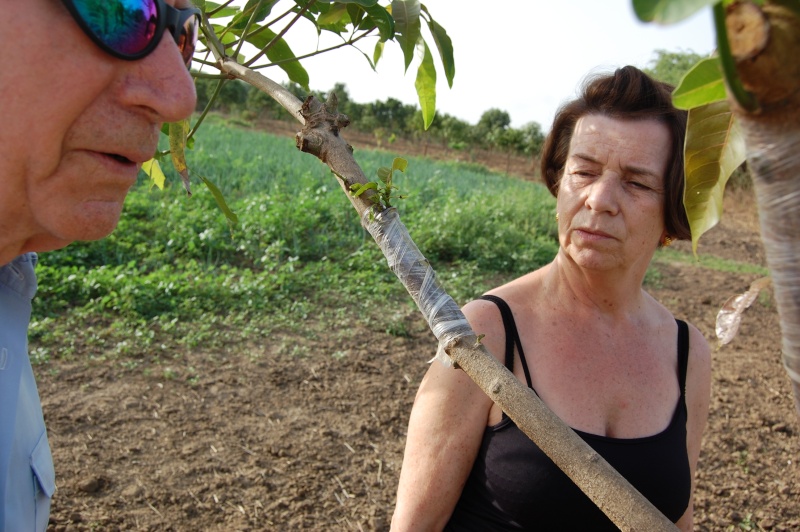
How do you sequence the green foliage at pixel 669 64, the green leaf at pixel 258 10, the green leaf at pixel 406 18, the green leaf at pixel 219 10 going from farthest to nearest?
the green foliage at pixel 669 64
the green leaf at pixel 219 10
the green leaf at pixel 258 10
the green leaf at pixel 406 18

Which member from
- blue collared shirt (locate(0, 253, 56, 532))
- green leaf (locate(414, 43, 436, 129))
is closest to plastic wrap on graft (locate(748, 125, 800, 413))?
green leaf (locate(414, 43, 436, 129))

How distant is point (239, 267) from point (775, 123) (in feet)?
22.1

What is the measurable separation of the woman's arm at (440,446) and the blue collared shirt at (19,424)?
75 centimetres

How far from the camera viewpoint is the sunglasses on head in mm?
780

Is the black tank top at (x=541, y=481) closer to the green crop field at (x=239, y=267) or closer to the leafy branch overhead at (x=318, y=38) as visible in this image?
the leafy branch overhead at (x=318, y=38)

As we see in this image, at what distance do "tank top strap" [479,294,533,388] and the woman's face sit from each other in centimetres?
22

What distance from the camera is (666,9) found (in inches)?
12.5

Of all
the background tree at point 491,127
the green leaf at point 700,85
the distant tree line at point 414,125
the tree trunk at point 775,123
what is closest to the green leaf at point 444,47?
the green leaf at point 700,85

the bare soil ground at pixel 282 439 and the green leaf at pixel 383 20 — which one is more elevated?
the green leaf at pixel 383 20

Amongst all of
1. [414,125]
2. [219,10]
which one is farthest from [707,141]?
[414,125]

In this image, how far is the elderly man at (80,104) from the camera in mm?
775

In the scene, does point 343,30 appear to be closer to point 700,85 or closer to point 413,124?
point 700,85

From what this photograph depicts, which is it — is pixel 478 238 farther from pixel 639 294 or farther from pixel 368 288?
pixel 639 294

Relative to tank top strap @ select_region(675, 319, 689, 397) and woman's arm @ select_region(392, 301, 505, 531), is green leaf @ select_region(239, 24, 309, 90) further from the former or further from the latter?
tank top strap @ select_region(675, 319, 689, 397)
